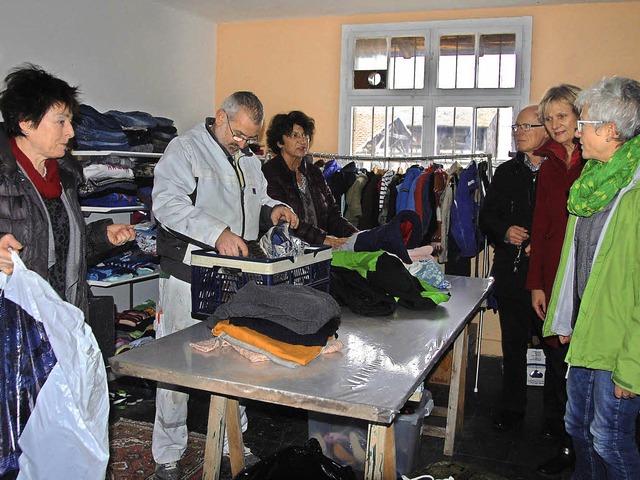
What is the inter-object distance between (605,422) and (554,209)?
1.30 m

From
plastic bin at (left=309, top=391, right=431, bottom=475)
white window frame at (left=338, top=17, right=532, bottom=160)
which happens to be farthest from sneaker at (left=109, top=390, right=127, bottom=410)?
white window frame at (left=338, top=17, right=532, bottom=160)

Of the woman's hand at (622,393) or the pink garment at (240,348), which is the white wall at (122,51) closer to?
the pink garment at (240,348)

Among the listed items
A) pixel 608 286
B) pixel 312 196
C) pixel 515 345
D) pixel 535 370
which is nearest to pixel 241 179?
pixel 312 196

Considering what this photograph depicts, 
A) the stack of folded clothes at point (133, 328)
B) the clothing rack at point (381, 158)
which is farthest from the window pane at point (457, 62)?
the stack of folded clothes at point (133, 328)

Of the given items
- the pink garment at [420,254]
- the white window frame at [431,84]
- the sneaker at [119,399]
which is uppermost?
the white window frame at [431,84]

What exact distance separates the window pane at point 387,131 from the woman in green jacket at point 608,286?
11.3ft

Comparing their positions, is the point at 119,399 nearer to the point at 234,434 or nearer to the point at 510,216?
the point at 234,434

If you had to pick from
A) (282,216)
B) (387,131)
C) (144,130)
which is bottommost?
(282,216)

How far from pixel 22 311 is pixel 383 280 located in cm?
141

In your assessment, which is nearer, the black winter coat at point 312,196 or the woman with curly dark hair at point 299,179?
the black winter coat at point 312,196

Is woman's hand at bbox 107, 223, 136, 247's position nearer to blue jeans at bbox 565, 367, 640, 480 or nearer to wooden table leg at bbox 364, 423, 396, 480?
wooden table leg at bbox 364, 423, 396, 480

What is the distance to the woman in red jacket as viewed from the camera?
3.09 meters

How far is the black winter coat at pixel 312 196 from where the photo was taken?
354 cm

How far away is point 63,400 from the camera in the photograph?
178cm
